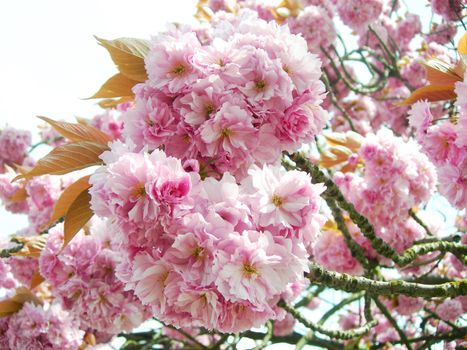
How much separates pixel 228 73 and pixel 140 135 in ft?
→ 0.92

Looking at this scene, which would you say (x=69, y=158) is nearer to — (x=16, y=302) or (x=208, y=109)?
(x=208, y=109)

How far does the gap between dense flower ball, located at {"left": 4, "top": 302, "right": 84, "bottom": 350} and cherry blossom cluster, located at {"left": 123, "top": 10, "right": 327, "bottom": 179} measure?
1455 mm

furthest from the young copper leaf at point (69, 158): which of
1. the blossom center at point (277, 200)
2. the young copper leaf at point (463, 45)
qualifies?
the young copper leaf at point (463, 45)

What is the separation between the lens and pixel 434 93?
186 centimetres

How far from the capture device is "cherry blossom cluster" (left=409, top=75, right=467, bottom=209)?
5.15ft

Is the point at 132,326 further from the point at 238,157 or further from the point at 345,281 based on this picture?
the point at 238,157

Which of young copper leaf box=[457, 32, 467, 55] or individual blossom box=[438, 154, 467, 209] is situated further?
young copper leaf box=[457, 32, 467, 55]

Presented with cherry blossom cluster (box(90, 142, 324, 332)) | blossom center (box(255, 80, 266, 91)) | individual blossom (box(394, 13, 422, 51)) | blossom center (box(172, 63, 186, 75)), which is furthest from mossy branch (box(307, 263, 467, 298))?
individual blossom (box(394, 13, 422, 51))

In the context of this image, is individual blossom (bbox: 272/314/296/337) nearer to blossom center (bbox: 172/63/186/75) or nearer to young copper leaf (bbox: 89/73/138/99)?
young copper leaf (bbox: 89/73/138/99)

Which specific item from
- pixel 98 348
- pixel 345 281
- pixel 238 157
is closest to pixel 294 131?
pixel 238 157

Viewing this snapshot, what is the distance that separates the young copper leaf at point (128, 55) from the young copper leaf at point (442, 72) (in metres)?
0.92

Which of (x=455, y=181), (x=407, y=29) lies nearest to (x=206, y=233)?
(x=455, y=181)

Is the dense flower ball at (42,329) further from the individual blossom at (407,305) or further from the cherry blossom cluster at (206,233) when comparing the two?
the individual blossom at (407,305)

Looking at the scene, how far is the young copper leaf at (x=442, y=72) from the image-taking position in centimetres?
180
